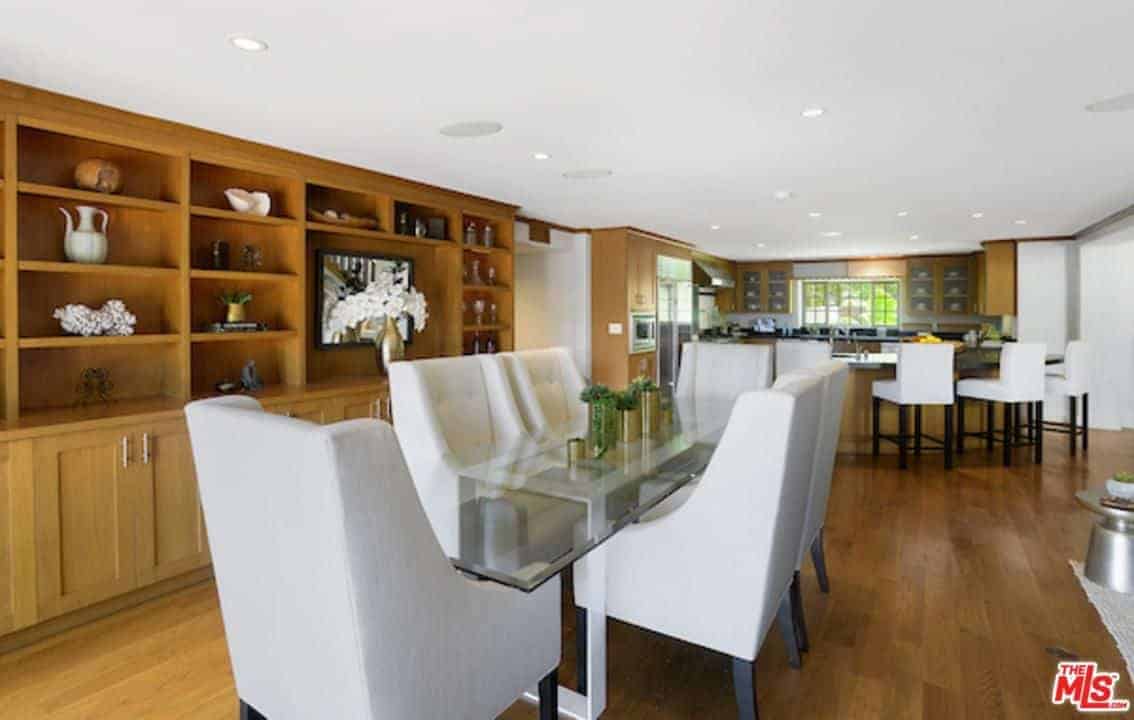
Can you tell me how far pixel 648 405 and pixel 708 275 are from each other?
631cm

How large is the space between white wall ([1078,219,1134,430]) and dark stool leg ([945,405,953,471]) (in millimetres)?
2959

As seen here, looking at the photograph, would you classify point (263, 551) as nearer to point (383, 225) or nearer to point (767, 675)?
point (767, 675)

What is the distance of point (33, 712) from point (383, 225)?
10.0 ft

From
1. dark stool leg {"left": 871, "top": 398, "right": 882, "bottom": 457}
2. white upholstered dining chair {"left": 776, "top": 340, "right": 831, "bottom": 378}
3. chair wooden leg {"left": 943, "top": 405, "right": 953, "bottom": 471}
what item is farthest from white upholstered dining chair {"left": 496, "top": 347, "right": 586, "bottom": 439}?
chair wooden leg {"left": 943, "top": 405, "right": 953, "bottom": 471}

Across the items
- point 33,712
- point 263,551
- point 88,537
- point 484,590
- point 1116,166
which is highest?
point 1116,166

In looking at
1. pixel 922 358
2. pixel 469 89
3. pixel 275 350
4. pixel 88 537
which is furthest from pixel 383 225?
pixel 922 358

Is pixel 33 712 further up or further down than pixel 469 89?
further down

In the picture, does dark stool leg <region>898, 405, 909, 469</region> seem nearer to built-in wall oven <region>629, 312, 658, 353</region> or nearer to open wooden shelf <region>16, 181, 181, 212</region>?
built-in wall oven <region>629, 312, 658, 353</region>

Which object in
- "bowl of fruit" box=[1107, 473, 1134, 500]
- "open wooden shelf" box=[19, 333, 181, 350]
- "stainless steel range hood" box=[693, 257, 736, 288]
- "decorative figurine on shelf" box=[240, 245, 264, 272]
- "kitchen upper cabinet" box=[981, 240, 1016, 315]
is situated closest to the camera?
"open wooden shelf" box=[19, 333, 181, 350]

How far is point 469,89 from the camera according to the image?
2633mm

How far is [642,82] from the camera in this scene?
8.32 ft

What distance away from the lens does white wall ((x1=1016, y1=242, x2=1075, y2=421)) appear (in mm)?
7195

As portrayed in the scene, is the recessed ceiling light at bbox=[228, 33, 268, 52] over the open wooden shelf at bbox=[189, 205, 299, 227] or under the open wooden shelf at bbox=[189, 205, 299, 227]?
over

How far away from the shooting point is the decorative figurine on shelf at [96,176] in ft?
9.53
